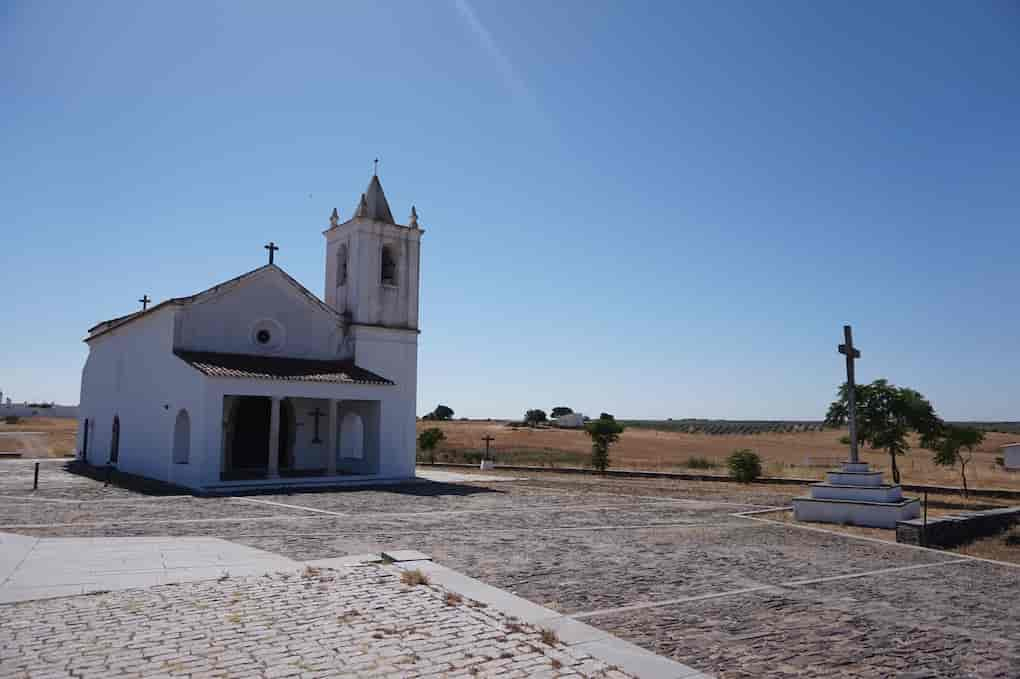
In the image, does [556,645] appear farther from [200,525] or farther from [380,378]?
[380,378]

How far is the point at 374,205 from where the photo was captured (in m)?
28.4

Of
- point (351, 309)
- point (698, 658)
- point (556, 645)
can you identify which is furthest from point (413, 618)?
point (351, 309)

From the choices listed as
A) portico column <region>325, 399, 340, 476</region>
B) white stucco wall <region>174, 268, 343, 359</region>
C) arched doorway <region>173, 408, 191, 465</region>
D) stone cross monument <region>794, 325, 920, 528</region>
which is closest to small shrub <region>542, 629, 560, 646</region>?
stone cross monument <region>794, 325, 920, 528</region>

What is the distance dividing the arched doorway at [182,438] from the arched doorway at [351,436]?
20.2ft

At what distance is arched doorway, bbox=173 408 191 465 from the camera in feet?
77.4

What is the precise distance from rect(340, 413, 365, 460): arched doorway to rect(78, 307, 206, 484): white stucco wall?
7.08m

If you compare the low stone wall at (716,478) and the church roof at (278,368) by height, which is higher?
the church roof at (278,368)

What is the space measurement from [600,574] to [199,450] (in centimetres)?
1600

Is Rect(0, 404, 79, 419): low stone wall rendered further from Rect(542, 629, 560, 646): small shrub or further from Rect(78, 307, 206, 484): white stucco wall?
Rect(542, 629, 560, 646): small shrub

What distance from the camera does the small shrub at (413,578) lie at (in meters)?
8.09

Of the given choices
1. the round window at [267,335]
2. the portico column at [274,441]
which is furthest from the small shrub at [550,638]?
the round window at [267,335]

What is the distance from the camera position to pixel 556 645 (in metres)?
6.05

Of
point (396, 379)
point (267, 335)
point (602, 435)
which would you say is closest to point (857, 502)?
point (396, 379)

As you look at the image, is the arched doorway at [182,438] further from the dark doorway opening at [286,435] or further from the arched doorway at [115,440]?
the arched doorway at [115,440]
